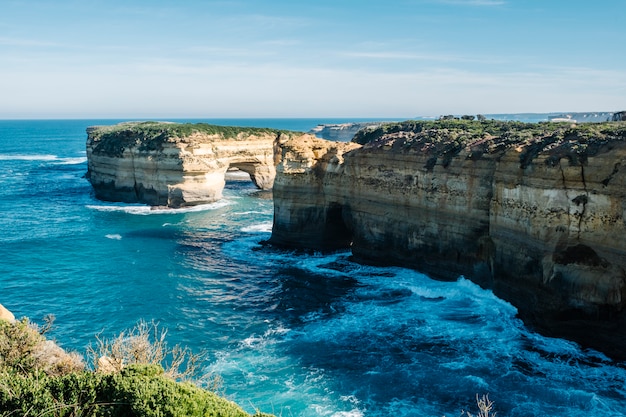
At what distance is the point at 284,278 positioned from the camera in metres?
35.9

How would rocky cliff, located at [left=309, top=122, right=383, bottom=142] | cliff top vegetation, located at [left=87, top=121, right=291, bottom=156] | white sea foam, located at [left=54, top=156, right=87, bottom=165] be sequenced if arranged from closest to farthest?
cliff top vegetation, located at [left=87, top=121, right=291, bottom=156]
white sea foam, located at [left=54, top=156, right=87, bottom=165]
rocky cliff, located at [left=309, top=122, right=383, bottom=142]

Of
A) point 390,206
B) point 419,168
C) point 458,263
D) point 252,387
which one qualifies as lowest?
point 252,387

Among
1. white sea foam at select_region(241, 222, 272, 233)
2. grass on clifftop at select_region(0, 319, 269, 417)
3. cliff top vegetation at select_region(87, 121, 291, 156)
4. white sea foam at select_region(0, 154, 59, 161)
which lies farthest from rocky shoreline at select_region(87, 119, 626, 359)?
white sea foam at select_region(0, 154, 59, 161)

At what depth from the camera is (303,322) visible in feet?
93.9

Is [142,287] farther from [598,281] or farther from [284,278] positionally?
[598,281]

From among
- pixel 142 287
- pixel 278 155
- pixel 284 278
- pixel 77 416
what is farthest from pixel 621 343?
pixel 278 155

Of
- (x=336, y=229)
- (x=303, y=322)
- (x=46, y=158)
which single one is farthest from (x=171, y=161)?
(x=46, y=158)

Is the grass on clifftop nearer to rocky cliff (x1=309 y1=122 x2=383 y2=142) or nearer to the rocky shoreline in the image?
the rocky shoreline

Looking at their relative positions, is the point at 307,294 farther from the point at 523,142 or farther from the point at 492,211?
the point at 523,142

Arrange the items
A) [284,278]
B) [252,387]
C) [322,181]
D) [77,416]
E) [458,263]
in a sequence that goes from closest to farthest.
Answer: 1. [77,416]
2. [252,387]
3. [458,263]
4. [284,278]
5. [322,181]

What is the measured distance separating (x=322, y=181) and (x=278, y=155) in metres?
32.5

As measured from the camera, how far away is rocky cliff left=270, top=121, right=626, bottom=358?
25047 millimetres

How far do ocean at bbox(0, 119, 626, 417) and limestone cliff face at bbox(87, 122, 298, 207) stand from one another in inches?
468

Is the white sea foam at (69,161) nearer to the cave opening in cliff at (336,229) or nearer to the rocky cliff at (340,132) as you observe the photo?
the rocky cliff at (340,132)
